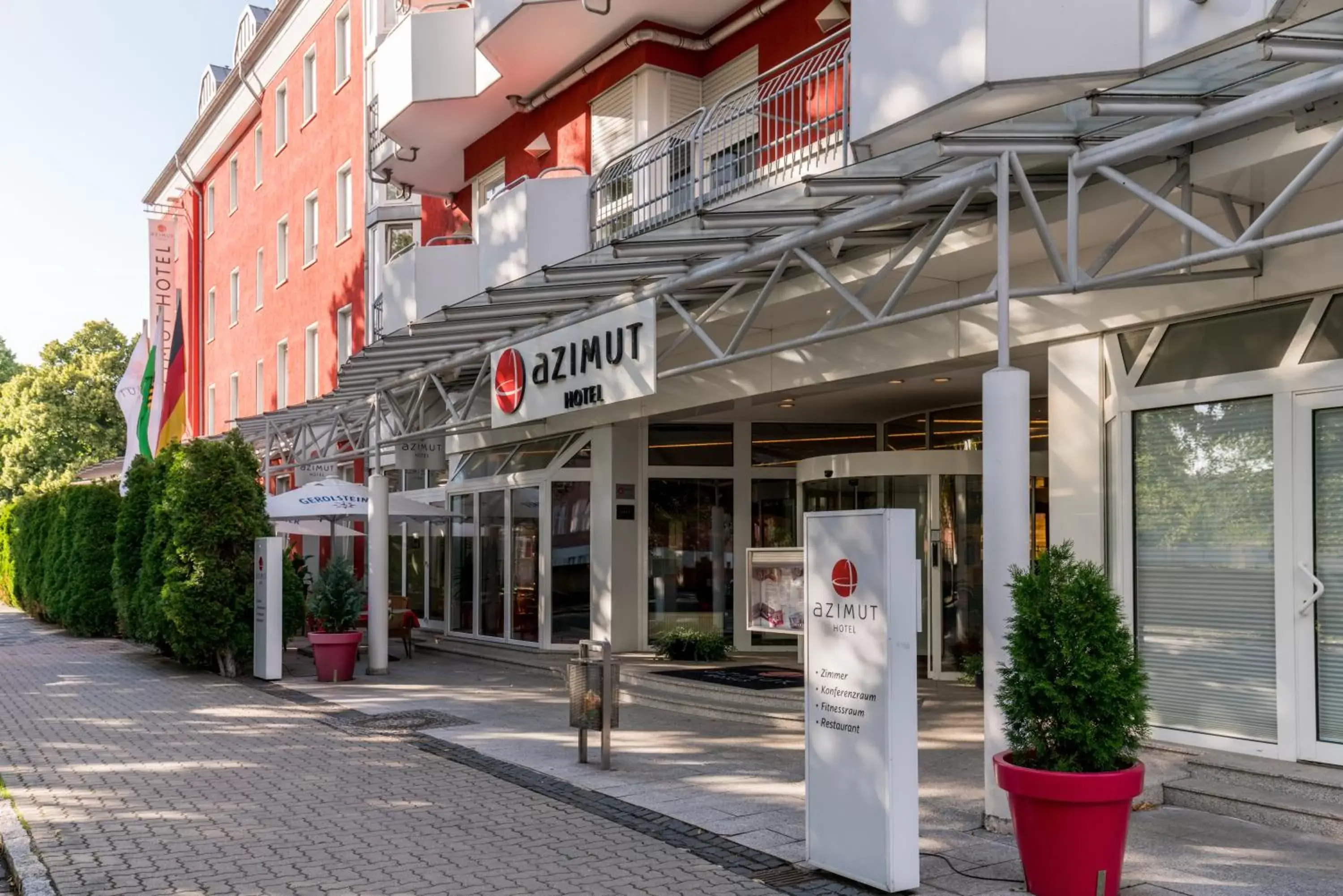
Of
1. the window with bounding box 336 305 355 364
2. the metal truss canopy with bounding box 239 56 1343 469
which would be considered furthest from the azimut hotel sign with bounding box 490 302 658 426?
the window with bounding box 336 305 355 364

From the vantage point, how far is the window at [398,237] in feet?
84.0

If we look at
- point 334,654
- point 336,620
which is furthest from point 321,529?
point 334,654

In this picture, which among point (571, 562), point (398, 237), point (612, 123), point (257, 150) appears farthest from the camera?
point (257, 150)

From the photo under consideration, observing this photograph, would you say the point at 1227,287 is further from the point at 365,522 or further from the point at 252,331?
the point at 252,331

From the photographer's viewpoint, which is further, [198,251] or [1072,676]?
[198,251]

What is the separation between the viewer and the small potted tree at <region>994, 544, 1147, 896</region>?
227 inches

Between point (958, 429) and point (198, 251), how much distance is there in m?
31.0

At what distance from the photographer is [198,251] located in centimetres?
4000

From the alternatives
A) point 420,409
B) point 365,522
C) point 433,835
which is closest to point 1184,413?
point 433,835

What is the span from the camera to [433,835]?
746cm

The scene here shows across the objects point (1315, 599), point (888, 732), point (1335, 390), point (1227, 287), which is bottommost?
point (888, 732)

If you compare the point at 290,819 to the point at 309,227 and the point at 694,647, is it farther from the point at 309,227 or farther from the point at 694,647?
the point at 309,227

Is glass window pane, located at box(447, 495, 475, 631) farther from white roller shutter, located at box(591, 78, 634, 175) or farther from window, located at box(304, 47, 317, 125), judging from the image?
window, located at box(304, 47, 317, 125)

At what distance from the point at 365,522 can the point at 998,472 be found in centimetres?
1605
